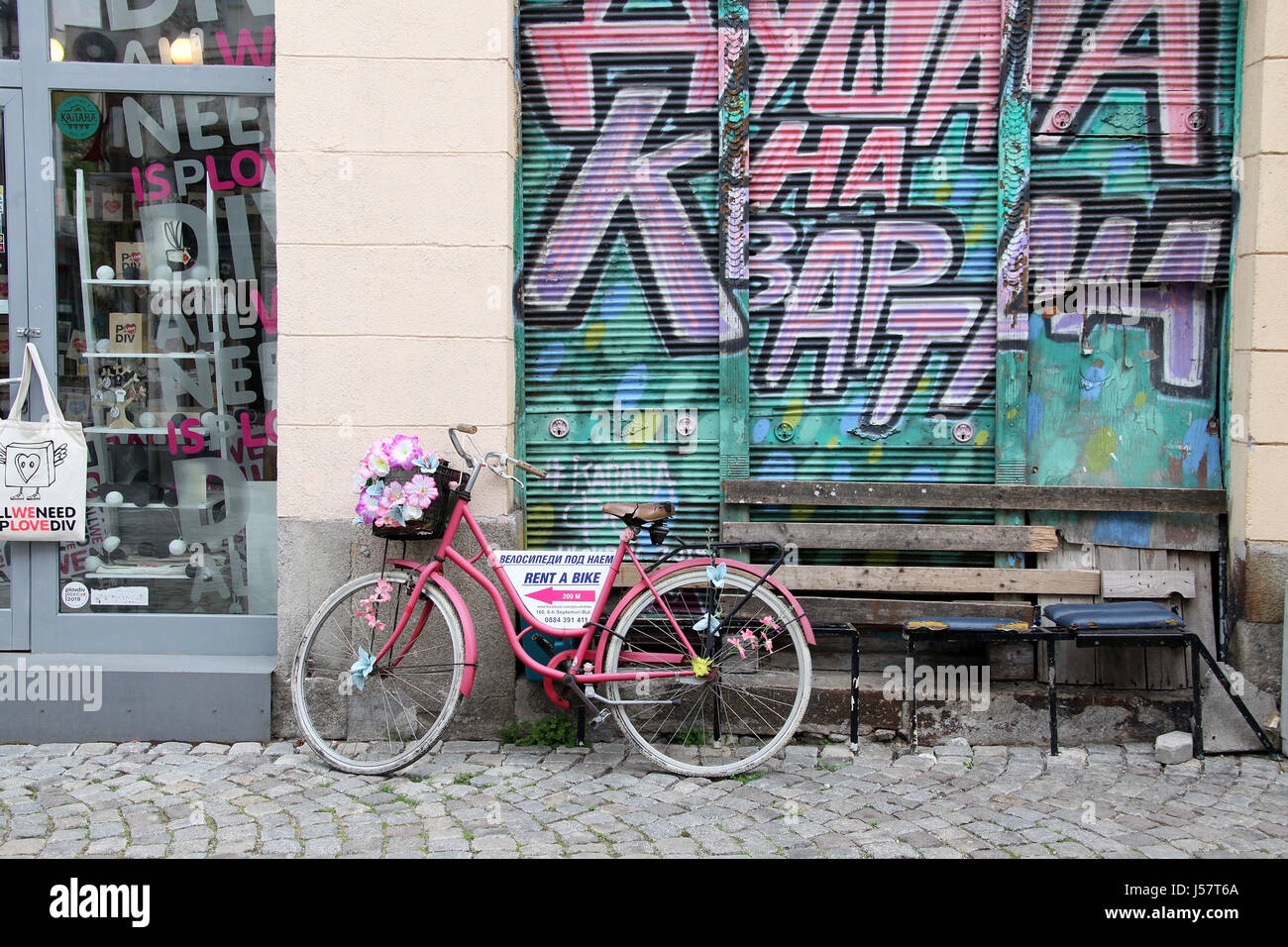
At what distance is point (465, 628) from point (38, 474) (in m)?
2.39

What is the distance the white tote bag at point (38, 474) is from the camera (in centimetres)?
534

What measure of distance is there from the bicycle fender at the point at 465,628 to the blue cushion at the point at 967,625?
1957 millimetres

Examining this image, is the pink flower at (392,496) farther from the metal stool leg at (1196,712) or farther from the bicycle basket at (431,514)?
the metal stool leg at (1196,712)

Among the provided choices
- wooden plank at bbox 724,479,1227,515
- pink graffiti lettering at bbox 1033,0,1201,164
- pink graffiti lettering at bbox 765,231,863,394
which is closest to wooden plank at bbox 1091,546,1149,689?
wooden plank at bbox 724,479,1227,515

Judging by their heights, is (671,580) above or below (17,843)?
A: above

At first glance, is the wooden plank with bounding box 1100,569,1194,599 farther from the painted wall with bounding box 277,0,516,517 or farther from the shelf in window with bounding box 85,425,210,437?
the shelf in window with bounding box 85,425,210,437

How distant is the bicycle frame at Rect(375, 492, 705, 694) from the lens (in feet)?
15.2

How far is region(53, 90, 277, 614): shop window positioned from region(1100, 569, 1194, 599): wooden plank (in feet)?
13.5

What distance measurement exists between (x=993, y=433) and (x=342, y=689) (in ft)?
10.9

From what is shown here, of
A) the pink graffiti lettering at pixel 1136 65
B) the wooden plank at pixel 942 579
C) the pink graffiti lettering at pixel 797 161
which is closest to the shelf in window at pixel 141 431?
the wooden plank at pixel 942 579
